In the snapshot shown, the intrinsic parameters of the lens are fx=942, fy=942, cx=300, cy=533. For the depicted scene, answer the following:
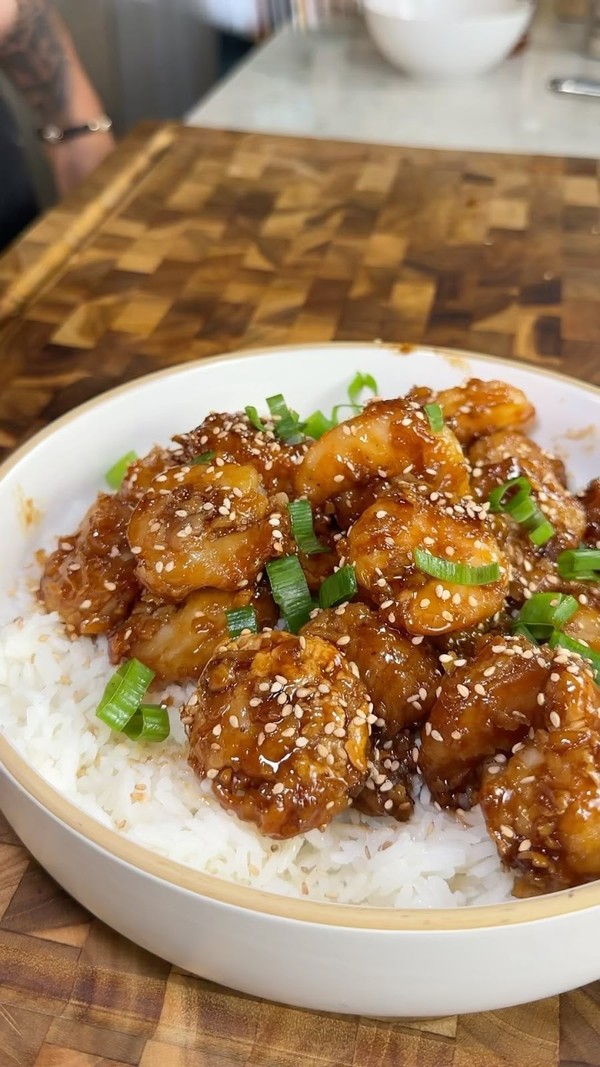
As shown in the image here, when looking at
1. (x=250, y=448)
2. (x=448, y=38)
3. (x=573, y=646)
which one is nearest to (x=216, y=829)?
(x=573, y=646)

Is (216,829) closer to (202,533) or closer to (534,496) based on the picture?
(202,533)

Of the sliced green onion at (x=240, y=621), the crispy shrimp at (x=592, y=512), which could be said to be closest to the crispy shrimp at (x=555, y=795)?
the sliced green onion at (x=240, y=621)

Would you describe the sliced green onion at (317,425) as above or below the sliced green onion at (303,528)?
below

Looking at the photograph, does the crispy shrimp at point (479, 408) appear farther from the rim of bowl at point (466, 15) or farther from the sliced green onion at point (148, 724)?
the rim of bowl at point (466, 15)

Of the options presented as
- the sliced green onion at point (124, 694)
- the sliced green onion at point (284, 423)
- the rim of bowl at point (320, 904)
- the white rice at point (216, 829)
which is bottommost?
the white rice at point (216, 829)

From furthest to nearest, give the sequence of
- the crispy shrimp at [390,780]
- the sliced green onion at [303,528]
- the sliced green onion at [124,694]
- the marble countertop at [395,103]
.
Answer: the marble countertop at [395,103] < the sliced green onion at [303,528] < the sliced green onion at [124,694] < the crispy shrimp at [390,780]

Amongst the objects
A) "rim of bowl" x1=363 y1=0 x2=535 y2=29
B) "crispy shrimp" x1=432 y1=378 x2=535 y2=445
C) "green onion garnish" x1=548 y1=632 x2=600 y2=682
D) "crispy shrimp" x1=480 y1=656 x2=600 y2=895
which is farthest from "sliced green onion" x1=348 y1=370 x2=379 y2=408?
"rim of bowl" x1=363 y1=0 x2=535 y2=29
